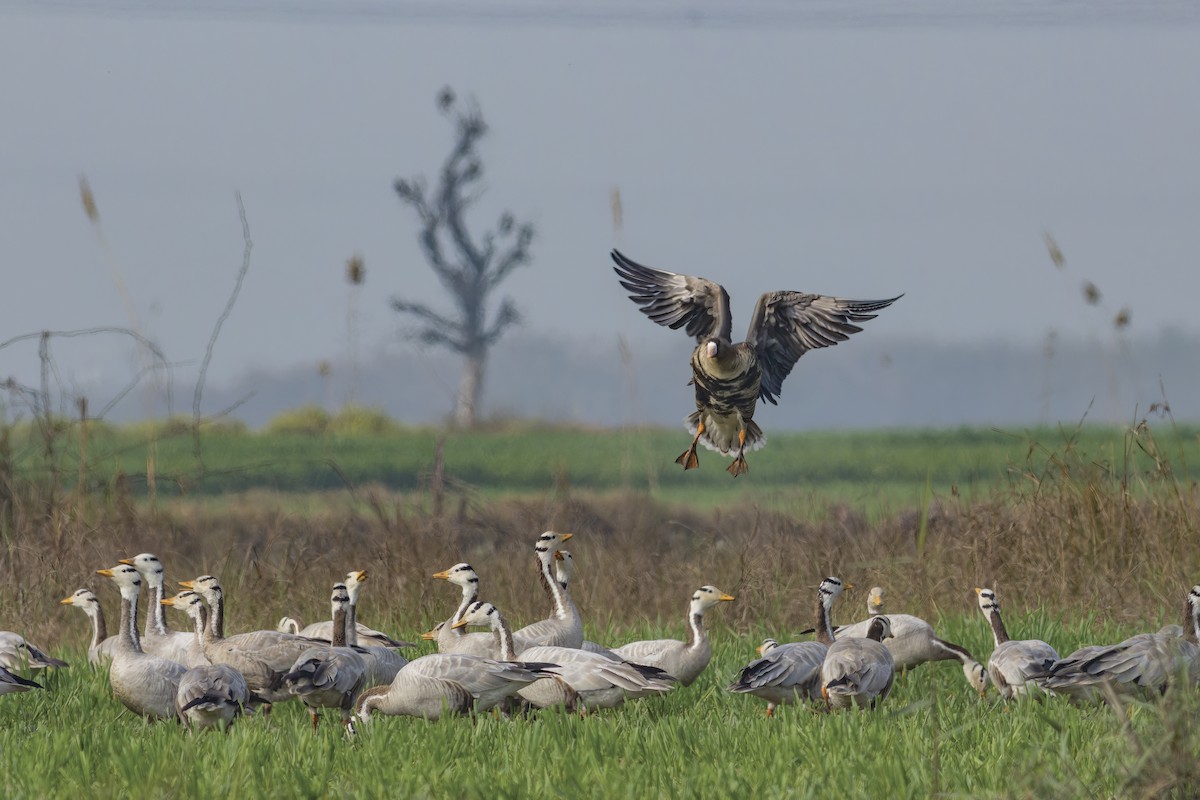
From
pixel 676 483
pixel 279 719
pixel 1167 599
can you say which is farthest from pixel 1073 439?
pixel 676 483

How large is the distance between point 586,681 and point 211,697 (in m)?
2.09

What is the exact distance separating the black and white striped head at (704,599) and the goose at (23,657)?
4.32 meters

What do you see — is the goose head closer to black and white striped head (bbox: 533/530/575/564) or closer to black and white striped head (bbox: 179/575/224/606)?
black and white striped head (bbox: 179/575/224/606)

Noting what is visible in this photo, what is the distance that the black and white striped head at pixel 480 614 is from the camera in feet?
30.0

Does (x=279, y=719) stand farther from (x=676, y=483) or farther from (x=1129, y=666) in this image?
(x=676, y=483)

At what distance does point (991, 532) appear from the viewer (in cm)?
1322

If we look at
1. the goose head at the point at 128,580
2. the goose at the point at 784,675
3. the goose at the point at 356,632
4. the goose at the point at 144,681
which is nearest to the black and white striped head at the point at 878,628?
the goose at the point at 784,675

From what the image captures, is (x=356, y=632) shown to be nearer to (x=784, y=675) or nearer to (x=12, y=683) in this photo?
(x=12, y=683)

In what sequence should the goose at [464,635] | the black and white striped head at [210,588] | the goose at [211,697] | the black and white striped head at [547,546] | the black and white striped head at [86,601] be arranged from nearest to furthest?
the goose at [211,697] < the goose at [464,635] < the black and white striped head at [210,588] < the black and white striped head at [547,546] < the black and white striped head at [86,601]

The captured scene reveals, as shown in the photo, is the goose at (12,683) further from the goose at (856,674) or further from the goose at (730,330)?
the goose at (856,674)

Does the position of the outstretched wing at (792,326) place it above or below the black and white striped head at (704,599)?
above

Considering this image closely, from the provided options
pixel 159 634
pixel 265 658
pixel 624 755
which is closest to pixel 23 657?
pixel 159 634

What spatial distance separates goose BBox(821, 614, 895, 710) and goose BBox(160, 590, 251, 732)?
3.35 m

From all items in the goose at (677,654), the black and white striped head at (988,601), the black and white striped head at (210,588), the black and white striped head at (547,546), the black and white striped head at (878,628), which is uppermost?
the black and white striped head at (547,546)
